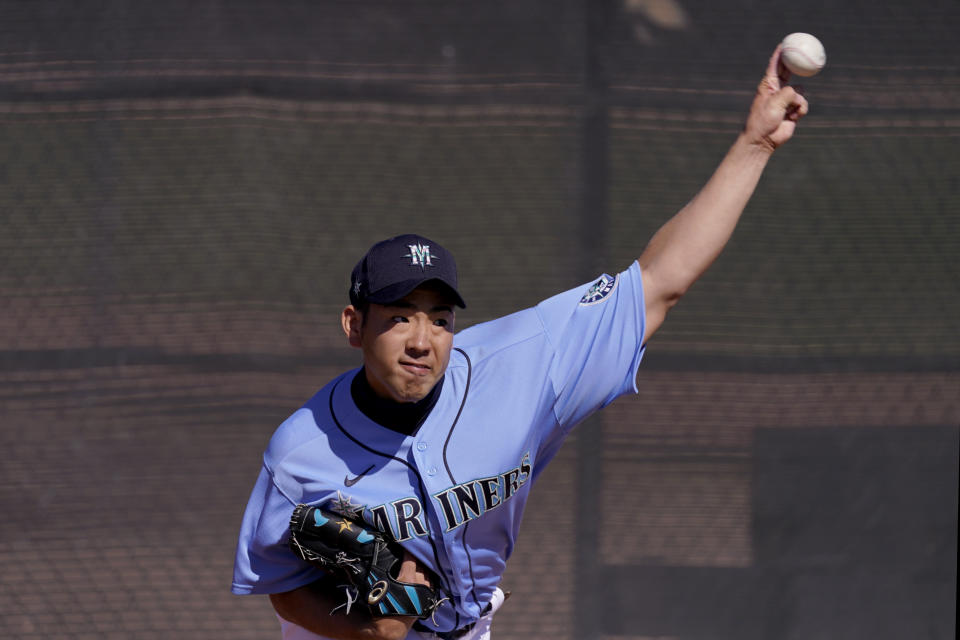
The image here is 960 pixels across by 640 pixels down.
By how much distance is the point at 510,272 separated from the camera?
2943 mm

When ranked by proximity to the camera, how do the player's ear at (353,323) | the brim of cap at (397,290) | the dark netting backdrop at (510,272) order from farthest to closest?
1. the dark netting backdrop at (510,272)
2. the player's ear at (353,323)
3. the brim of cap at (397,290)

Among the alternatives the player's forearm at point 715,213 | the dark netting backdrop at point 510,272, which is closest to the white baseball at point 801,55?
the player's forearm at point 715,213

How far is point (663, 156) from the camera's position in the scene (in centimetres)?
296

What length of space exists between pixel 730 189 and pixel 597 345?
1.09 ft

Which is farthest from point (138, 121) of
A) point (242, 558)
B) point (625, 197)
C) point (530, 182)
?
point (242, 558)

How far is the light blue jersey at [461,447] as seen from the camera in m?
1.66

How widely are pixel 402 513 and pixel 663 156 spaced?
1.66 metres

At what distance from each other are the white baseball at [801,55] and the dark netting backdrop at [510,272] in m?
1.27

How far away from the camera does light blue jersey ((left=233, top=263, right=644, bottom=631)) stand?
166cm

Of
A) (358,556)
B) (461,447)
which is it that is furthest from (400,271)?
(358,556)

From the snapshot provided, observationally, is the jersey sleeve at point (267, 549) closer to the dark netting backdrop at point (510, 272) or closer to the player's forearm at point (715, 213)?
the player's forearm at point (715, 213)

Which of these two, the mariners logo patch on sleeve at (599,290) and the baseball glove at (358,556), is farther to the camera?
the mariners logo patch on sleeve at (599,290)

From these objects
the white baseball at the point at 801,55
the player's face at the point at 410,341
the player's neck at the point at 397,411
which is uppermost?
the white baseball at the point at 801,55

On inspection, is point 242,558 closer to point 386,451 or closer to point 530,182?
point 386,451
